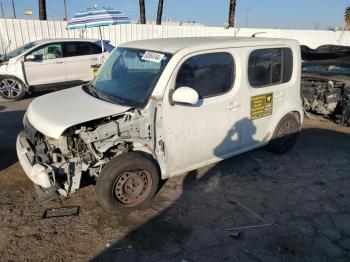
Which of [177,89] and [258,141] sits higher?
[177,89]

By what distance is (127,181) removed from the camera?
146 inches

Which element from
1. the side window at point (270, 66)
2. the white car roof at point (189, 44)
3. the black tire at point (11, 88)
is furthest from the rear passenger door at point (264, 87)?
the black tire at point (11, 88)

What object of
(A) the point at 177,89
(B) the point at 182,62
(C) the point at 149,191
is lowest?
(C) the point at 149,191

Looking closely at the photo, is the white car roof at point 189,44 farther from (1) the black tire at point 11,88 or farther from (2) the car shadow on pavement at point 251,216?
(1) the black tire at point 11,88

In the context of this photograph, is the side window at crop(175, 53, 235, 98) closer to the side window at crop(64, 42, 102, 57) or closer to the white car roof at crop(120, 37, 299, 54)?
the white car roof at crop(120, 37, 299, 54)

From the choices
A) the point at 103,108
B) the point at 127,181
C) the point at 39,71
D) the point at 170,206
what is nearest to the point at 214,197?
the point at 170,206

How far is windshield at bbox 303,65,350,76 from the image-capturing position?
25.3 feet

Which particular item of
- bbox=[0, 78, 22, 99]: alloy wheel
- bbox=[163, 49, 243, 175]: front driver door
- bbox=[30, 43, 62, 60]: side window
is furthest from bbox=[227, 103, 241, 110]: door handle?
bbox=[0, 78, 22, 99]: alloy wheel

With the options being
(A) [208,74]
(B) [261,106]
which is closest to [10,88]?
(A) [208,74]

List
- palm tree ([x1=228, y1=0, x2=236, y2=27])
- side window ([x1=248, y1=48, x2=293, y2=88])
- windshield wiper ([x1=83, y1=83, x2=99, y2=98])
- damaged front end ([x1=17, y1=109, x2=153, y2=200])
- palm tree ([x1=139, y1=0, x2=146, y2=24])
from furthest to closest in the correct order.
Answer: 1. palm tree ([x1=139, y1=0, x2=146, y2=24])
2. palm tree ([x1=228, y1=0, x2=236, y2=27])
3. side window ([x1=248, y1=48, x2=293, y2=88])
4. windshield wiper ([x1=83, y1=83, x2=99, y2=98])
5. damaged front end ([x1=17, y1=109, x2=153, y2=200])

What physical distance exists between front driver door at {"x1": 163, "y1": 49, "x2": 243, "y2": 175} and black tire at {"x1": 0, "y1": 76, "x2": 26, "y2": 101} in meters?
7.17

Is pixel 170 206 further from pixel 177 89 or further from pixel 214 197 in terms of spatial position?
pixel 177 89

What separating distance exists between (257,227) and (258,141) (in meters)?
1.69

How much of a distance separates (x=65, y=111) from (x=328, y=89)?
629 cm
